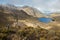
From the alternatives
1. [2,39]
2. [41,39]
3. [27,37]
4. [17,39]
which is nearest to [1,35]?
[2,39]

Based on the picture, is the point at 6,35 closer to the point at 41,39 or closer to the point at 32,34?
the point at 32,34

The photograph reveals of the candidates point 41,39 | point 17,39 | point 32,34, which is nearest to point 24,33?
point 32,34

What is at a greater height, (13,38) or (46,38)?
(13,38)

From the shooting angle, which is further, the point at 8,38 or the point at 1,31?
the point at 1,31

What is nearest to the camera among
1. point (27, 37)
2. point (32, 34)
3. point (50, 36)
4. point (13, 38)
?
point (13, 38)

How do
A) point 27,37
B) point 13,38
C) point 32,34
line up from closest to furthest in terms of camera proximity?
point 13,38 → point 27,37 → point 32,34

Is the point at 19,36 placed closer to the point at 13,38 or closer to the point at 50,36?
the point at 13,38

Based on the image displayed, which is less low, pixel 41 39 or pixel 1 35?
pixel 1 35

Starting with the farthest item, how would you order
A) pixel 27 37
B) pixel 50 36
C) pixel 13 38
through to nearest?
pixel 50 36 → pixel 27 37 → pixel 13 38

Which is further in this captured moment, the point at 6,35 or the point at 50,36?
the point at 50,36
